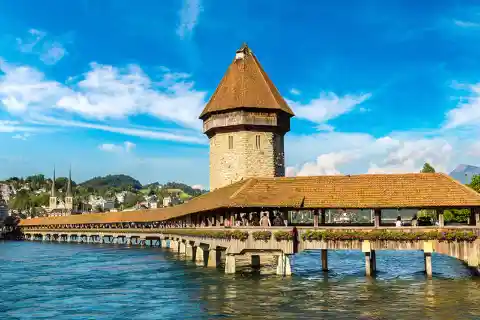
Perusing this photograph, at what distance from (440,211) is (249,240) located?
891 centimetres

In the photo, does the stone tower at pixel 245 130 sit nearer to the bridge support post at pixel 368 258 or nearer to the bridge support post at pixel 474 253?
the bridge support post at pixel 368 258

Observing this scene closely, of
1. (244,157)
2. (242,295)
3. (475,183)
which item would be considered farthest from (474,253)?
(475,183)

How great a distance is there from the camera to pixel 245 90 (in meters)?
48.9

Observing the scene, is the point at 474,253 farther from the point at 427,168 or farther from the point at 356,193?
the point at 427,168

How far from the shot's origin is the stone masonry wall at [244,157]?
4731 cm

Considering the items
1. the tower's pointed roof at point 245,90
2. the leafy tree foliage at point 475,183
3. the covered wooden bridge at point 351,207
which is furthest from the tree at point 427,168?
the covered wooden bridge at point 351,207

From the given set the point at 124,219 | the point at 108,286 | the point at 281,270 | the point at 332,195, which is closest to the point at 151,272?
the point at 108,286

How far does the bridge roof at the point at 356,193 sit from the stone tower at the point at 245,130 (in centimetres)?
1665

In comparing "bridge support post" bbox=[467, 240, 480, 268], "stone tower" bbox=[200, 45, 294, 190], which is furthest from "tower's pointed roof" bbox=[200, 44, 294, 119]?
"bridge support post" bbox=[467, 240, 480, 268]

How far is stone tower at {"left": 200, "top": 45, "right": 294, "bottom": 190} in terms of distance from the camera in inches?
1866

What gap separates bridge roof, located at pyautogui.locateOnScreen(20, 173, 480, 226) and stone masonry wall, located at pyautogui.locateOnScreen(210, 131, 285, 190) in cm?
1643

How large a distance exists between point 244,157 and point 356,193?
817 inches

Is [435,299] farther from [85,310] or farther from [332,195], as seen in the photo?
[85,310]

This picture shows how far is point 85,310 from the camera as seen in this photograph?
67.5 ft
